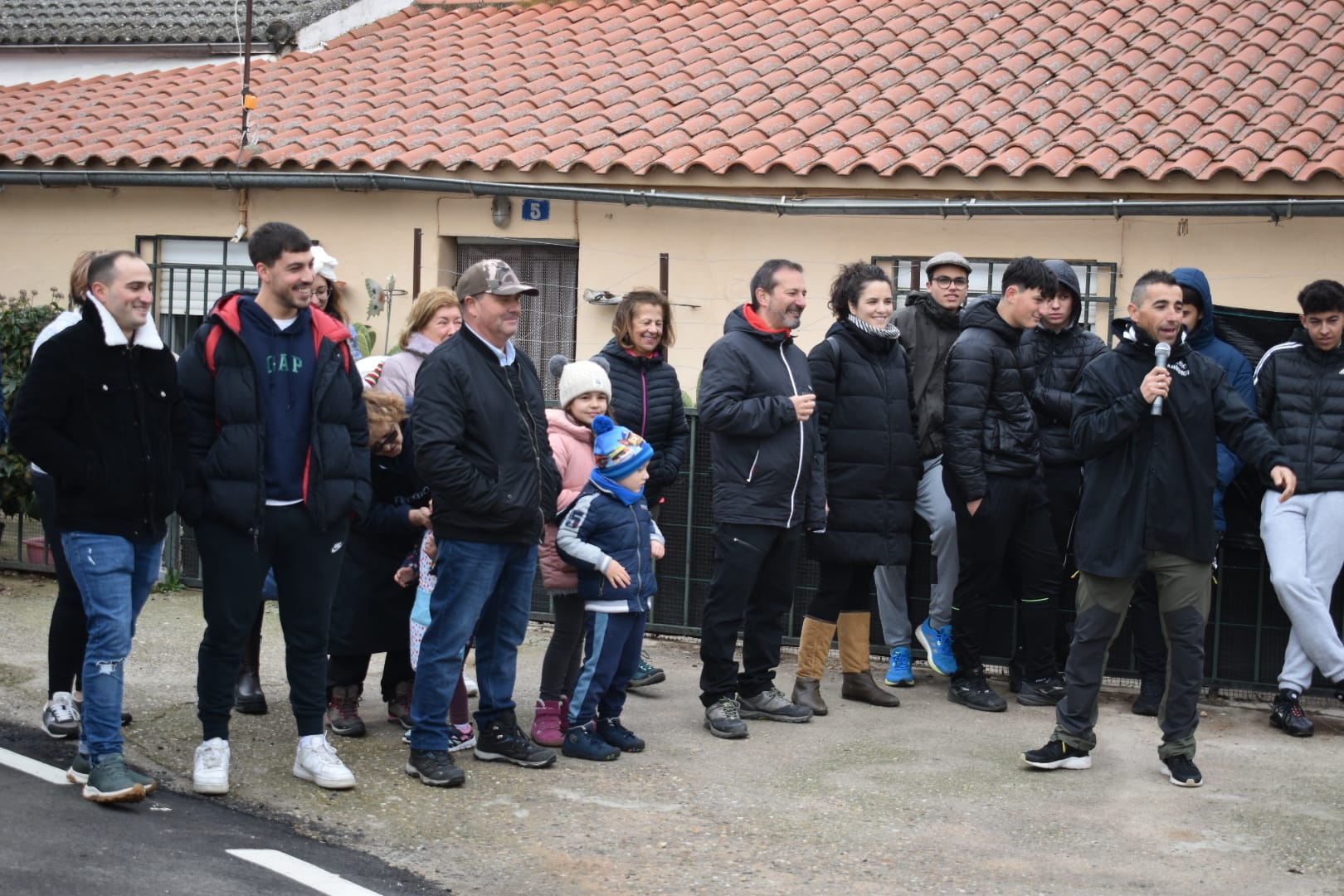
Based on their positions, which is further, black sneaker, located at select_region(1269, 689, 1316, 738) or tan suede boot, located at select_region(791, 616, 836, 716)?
tan suede boot, located at select_region(791, 616, 836, 716)

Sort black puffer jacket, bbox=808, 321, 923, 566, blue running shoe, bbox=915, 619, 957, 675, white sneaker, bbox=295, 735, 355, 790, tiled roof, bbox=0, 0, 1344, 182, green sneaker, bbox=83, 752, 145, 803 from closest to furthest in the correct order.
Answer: green sneaker, bbox=83, 752, 145, 803 → white sneaker, bbox=295, 735, 355, 790 → black puffer jacket, bbox=808, 321, 923, 566 → blue running shoe, bbox=915, 619, 957, 675 → tiled roof, bbox=0, 0, 1344, 182

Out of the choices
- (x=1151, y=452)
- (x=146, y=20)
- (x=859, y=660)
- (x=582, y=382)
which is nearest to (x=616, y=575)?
(x=582, y=382)

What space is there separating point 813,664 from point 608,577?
1423 mm

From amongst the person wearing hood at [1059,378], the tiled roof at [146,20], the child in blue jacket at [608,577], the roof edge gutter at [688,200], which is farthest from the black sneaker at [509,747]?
the tiled roof at [146,20]

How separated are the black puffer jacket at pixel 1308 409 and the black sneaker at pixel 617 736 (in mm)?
3218

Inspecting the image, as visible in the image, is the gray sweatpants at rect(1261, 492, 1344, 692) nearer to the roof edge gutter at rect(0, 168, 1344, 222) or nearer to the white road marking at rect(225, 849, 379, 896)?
the roof edge gutter at rect(0, 168, 1344, 222)

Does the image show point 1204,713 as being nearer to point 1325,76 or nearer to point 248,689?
point 248,689

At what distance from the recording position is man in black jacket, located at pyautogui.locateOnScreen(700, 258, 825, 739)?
6.89 metres

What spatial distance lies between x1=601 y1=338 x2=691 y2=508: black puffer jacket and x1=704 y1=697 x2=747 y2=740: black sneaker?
3.62 feet

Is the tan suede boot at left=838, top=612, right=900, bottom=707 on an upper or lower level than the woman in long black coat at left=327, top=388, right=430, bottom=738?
lower

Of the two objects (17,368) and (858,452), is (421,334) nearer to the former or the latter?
(858,452)

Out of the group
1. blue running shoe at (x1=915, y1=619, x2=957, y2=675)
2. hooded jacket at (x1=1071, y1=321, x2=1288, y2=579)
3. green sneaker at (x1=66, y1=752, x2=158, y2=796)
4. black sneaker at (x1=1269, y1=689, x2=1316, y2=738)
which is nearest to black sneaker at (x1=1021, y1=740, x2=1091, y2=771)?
hooded jacket at (x1=1071, y1=321, x2=1288, y2=579)

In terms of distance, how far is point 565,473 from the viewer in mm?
6719

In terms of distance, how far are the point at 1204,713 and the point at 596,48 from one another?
948cm
